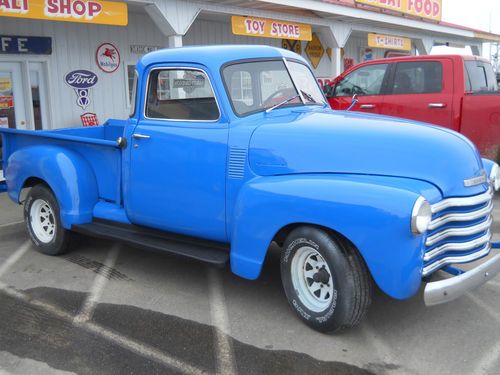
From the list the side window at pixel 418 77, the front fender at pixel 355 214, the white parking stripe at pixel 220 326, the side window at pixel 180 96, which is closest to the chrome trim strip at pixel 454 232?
the front fender at pixel 355 214

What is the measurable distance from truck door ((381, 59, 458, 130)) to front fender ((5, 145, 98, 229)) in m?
4.92

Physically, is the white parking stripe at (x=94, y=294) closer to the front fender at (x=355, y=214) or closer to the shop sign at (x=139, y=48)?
the front fender at (x=355, y=214)

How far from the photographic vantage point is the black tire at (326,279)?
11.1 ft

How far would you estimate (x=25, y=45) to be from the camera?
9891 millimetres

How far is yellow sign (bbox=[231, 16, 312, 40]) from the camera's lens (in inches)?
424

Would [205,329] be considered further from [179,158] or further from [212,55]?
[212,55]

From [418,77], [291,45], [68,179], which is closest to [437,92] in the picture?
[418,77]

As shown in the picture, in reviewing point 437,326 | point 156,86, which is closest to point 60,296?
point 156,86

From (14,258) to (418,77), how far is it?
6.09 m

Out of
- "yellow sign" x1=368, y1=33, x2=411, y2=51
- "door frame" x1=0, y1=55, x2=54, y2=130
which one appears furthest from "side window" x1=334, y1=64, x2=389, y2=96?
"yellow sign" x1=368, y1=33, x2=411, y2=51

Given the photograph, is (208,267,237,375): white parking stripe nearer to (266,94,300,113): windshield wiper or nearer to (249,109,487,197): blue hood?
(249,109,487,197): blue hood

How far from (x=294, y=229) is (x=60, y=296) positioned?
2.17 m

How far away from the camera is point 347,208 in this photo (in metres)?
3.26

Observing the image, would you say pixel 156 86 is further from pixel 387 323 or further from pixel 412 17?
pixel 412 17
